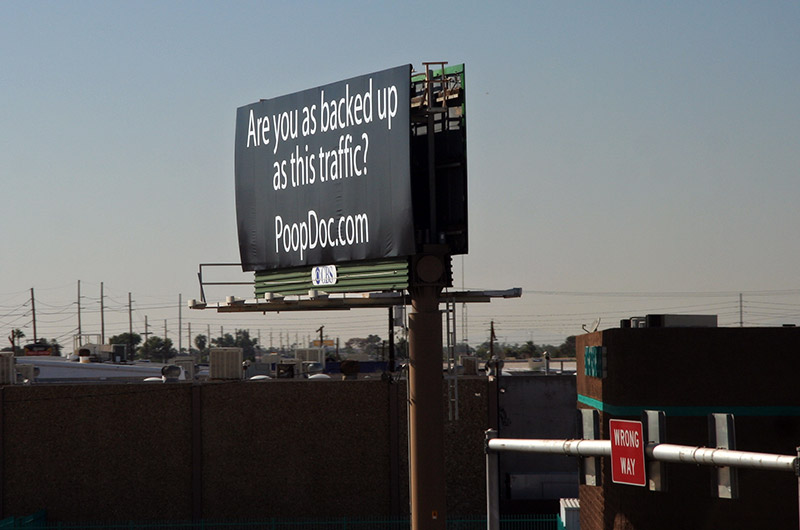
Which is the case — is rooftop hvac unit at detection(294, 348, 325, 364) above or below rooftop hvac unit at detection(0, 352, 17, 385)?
below

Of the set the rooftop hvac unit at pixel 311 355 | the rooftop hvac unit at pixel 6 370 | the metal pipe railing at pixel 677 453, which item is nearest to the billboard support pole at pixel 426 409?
the metal pipe railing at pixel 677 453

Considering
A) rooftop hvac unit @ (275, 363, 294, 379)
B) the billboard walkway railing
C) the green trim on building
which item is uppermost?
the green trim on building

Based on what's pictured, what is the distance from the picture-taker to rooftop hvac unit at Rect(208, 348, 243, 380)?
41.8 m

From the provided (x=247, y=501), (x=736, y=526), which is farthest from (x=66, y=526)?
(x=736, y=526)

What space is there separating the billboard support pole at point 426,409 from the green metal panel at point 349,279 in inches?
22.7

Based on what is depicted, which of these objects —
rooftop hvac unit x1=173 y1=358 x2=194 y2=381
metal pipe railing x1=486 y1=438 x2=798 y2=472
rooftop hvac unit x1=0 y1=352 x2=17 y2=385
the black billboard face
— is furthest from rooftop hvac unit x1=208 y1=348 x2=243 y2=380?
metal pipe railing x1=486 y1=438 x2=798 y2=472

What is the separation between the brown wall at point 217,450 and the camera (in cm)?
4022

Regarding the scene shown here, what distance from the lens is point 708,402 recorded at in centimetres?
2491

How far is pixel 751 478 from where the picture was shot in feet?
80.7

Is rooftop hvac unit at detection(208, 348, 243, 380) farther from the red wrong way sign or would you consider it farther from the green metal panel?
the red wrong way sign

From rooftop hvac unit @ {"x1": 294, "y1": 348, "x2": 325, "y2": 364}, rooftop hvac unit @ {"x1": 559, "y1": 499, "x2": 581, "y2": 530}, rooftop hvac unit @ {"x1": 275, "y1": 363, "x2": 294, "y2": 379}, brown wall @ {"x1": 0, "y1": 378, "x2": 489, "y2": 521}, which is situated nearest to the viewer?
rooftop hvac unit @ {"x1": 559, "y1": 499, "x2": 581, "y2": 530}

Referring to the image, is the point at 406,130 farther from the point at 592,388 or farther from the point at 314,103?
the point at 592,388

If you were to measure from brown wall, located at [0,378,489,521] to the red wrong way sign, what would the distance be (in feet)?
71.8

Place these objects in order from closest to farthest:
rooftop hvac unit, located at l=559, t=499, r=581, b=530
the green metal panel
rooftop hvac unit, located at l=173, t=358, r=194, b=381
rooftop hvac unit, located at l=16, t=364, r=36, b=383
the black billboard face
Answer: the black billboard face, the green metal panel, rooftop hvac unit, located at l=559, t=499, r=581, b=530, rooftop hvac unit, located at l=16, t=364, r=36, b=383, rooftop hvac unit, located at l=173, t=358, r=194, b=381
